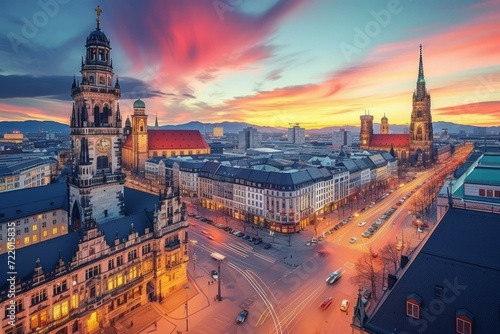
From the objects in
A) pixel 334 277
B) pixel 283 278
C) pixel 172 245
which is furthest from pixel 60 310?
pixel 334 277

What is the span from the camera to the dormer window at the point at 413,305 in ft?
91.9

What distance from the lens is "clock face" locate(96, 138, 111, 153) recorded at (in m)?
65.6

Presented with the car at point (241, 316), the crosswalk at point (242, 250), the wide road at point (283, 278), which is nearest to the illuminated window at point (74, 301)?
Answer: the wide road at point (283, 278)

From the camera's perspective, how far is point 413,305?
28359 mm

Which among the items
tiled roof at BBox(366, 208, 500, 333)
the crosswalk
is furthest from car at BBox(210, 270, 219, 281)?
tiled roof at BBox(366, 208, 500, 333)

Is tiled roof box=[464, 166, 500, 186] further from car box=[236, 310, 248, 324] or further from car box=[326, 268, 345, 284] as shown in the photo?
car box=[236, 310, 248, 324]

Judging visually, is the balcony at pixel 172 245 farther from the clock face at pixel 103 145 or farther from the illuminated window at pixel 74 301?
the clock face at pixel 103 145

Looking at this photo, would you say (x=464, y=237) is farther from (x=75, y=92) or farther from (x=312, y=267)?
(x=75, y=92)

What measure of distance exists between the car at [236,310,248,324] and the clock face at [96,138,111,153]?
45.0 m

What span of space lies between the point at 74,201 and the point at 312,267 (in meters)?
57.1

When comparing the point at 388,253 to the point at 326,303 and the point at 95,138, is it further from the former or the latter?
the point at 95,138

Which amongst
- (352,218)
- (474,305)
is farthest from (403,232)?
(474,305)

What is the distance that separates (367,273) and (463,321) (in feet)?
139

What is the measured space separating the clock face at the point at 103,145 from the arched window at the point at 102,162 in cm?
142
